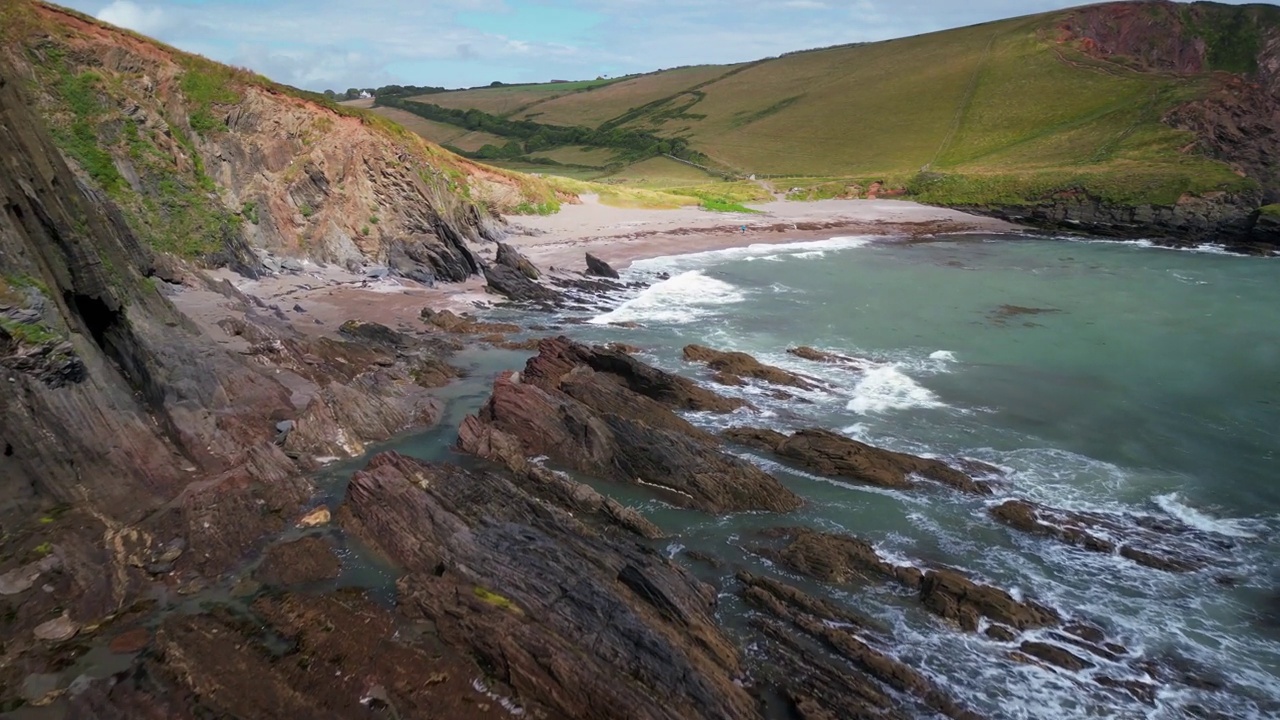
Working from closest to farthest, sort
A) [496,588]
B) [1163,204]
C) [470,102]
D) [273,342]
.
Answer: [496,588] < [273,342] < [1163,204] < [470,102]

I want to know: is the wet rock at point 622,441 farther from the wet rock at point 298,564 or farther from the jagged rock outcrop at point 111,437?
the wet rock at point 298,564

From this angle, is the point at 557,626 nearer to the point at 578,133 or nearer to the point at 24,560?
the point at 24,560

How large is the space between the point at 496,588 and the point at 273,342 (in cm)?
1275

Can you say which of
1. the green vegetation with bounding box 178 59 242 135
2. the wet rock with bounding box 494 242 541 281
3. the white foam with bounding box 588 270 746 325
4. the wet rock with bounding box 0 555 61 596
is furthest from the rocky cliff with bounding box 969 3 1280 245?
the wet rock with bounding box 0 555 61 596

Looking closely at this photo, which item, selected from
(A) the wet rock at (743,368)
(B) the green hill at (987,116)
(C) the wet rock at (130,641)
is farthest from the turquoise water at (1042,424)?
(B) the green hill at (987,116)

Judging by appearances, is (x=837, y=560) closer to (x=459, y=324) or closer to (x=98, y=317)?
(x=98, y=317)

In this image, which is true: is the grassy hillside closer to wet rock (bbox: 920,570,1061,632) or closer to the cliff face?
the cliff face

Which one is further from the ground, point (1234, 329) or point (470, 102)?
point (470, 102)

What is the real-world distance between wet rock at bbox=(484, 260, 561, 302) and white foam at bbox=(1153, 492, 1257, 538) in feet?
78.1

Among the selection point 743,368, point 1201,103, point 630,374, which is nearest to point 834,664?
point 630,374

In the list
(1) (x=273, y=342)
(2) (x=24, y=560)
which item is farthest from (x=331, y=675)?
(1) (x=273, y=342)

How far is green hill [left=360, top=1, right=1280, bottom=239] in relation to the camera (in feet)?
222

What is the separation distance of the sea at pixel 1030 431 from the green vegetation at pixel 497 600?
3599 mm

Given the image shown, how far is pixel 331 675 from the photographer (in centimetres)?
991
